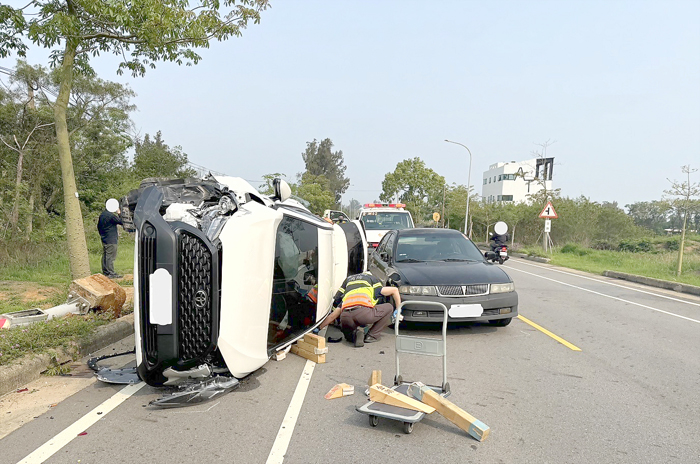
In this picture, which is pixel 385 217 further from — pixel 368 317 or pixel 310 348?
pixel 310 348

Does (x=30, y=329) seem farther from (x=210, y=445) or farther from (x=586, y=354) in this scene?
(x=586, y=354)

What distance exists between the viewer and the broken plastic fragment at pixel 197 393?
13.6 feet

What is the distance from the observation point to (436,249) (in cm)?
812

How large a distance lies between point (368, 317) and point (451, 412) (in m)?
2.58

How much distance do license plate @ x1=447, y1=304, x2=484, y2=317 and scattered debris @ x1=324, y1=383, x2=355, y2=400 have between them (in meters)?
2.28

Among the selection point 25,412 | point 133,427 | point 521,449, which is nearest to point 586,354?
point 521,449

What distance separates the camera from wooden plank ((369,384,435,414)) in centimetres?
385

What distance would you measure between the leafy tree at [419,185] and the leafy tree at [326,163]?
21.9 metres

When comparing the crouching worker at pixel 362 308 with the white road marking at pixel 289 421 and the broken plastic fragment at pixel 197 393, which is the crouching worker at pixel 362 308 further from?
the broken plastic fragment at pixel 197 393

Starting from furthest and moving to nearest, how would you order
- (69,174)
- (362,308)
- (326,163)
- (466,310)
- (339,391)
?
(326,163)
(69,174)
(466,310)
(362,308)
(339,391)

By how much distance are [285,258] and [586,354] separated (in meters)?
3.93

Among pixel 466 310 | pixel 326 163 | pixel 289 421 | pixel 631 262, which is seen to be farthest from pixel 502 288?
pixel 326 163

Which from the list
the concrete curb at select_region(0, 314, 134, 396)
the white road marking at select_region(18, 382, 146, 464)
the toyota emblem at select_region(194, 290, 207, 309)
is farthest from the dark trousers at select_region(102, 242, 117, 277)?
the toyota emblem at select_region(194, 290, 207, 309)

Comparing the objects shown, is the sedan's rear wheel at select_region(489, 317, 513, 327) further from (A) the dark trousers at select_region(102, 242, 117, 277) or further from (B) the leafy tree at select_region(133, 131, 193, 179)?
(B) the leafy tree at select_region(133, 131, 193, 179)
